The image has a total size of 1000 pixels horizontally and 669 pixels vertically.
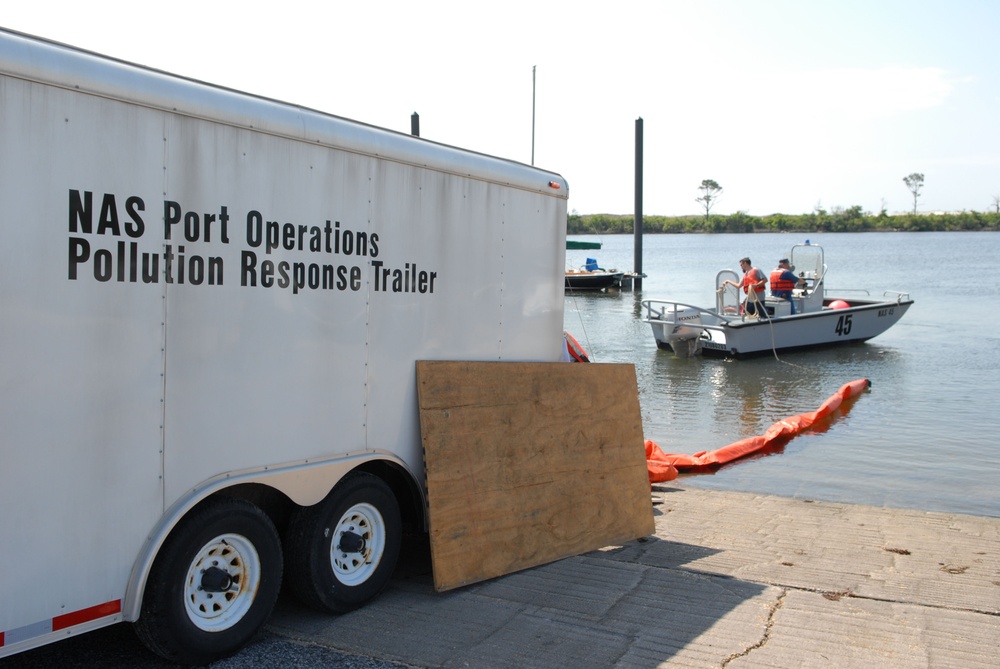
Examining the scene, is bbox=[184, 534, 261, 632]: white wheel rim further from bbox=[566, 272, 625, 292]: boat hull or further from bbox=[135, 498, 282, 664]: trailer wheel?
bbox=[566, 272, 625, 292]: boat hull

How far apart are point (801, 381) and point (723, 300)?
14.8 feet

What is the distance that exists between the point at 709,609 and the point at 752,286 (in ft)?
56.2

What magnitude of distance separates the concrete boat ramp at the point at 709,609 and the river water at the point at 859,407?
3022mm

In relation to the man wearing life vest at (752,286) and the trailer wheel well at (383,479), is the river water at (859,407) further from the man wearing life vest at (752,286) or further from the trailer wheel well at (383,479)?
the trailer wheel well at (383,479)

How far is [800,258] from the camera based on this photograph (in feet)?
79.2

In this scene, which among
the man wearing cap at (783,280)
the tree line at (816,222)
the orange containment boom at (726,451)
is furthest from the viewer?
the tree line at (816,222)

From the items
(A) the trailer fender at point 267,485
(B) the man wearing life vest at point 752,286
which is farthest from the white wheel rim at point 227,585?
(B) the man wearing life vest at point 752,286

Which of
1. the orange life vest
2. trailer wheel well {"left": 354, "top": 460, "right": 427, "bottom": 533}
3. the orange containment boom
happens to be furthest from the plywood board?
the orange life vest

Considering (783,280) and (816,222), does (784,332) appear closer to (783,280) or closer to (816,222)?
(783,280)

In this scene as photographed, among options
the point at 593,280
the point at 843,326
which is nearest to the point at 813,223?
the point at 593,280

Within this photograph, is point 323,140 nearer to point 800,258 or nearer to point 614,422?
point 614,422

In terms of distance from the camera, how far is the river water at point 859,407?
34.2 ft

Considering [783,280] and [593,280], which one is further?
[593,280]

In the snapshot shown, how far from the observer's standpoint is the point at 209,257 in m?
4.50
